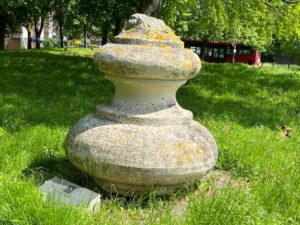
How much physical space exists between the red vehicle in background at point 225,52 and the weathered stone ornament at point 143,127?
146ft

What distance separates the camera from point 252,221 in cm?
372

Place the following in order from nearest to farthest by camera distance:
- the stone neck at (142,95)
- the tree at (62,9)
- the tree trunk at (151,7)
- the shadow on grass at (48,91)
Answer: the stone neck at (142,95)
the shadow on grass at (48,91)
the tree trunk at (151,7)
the tree at (62,9)

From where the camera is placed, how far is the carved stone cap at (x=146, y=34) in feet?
14.6

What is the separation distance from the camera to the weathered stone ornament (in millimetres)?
4145

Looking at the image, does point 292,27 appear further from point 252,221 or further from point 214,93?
point 252,221

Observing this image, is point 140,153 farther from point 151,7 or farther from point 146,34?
point 151,7

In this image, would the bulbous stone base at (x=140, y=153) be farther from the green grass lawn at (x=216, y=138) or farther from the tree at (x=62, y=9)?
the tree at (x=62, y=9)

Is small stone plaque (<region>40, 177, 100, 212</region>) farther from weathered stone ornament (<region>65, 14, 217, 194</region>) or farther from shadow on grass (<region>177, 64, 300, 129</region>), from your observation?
shadow on grass (<region>177, 64, 300, 129</region>)

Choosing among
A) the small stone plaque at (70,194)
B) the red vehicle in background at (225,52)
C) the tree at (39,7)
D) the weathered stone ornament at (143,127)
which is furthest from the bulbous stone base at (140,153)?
the red vehicle in background at (225,52)

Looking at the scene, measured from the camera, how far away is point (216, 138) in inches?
270

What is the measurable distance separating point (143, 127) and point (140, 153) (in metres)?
0.34

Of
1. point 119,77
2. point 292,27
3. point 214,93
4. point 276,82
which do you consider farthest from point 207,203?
point 276,82

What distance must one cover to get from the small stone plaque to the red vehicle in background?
148ft

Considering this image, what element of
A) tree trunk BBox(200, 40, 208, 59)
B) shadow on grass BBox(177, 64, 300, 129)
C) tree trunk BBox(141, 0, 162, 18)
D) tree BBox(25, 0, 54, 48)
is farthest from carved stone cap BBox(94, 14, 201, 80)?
tree trunk BBox(200, 40, 208, 59)
